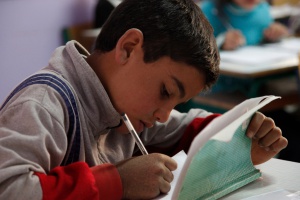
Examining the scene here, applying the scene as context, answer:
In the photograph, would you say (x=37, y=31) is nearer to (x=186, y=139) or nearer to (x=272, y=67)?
(x=272, y=67)

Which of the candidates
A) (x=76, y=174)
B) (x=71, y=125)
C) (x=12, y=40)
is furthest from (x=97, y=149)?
(x=12, y=40)

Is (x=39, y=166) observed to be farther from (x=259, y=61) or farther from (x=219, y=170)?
(x=259, y=61)

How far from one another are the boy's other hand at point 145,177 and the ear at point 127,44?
21 cm

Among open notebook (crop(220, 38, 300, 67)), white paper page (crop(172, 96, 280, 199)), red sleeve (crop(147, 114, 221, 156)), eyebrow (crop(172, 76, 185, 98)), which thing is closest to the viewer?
white paper page (crop(172, 96, 280, 199))

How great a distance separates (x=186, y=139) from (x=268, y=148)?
0.26m

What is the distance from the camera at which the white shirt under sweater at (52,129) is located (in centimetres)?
78

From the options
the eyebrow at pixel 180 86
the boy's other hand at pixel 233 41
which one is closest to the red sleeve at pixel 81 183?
the eyebrow at pixel 180 86

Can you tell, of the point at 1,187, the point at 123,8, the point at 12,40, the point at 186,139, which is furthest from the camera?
the point at 12,40

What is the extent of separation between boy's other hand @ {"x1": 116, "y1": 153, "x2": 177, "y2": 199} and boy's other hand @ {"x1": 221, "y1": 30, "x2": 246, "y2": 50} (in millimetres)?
1960

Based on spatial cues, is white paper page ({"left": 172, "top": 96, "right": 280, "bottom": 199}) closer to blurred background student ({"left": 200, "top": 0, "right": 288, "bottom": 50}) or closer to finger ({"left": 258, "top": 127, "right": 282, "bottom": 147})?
finger ({"left": 258, "top": 127, "right": 282, "bottom": 147})

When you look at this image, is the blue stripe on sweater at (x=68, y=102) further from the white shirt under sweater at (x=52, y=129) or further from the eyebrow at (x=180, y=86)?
the eyebrow at (x=180, y=86)

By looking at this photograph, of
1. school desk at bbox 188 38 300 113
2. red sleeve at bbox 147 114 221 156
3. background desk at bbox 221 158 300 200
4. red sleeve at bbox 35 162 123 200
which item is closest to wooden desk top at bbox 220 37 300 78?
school desk at bbox 188 38 300 113

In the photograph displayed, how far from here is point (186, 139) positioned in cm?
127

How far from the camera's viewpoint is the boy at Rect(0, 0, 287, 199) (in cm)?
80
